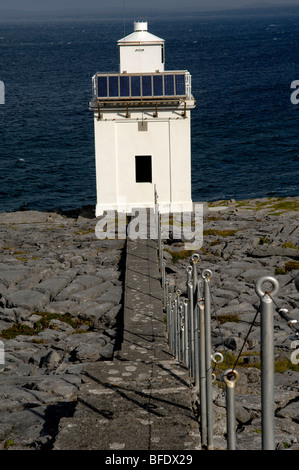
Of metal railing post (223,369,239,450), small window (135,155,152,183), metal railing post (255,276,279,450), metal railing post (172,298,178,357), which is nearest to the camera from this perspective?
metal railing post (255,276,279,450)

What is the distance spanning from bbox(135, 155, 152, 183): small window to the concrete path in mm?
13952

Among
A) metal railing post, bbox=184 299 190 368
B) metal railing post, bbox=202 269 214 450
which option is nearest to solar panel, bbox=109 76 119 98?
metal railing post, bbox=184 299 190 368

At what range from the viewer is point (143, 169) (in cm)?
2583

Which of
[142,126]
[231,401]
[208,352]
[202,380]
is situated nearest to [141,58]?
[142,126]

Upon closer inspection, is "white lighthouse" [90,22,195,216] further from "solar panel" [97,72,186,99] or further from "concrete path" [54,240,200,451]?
"concrete path" [54,240,200,451]

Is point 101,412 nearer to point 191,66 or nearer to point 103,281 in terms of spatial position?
point 103,281

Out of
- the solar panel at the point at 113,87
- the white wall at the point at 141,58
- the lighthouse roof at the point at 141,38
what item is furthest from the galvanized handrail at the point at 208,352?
the lighthouse roof at the point at 141,38

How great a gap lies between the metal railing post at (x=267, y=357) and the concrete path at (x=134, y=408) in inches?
88.8

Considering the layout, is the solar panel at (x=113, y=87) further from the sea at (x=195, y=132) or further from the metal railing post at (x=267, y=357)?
the metal railing post at (x=267, y=357)

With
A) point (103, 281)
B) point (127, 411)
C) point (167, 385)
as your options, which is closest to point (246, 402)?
point (167, 385)

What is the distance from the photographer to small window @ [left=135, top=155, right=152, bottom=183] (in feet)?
82.1

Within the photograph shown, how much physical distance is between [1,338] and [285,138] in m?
48.8

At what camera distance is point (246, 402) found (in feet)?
29.4

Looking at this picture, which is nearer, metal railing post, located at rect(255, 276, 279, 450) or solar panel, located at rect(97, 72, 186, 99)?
metal railing post, located at rect(255, 276, 279, 450)
